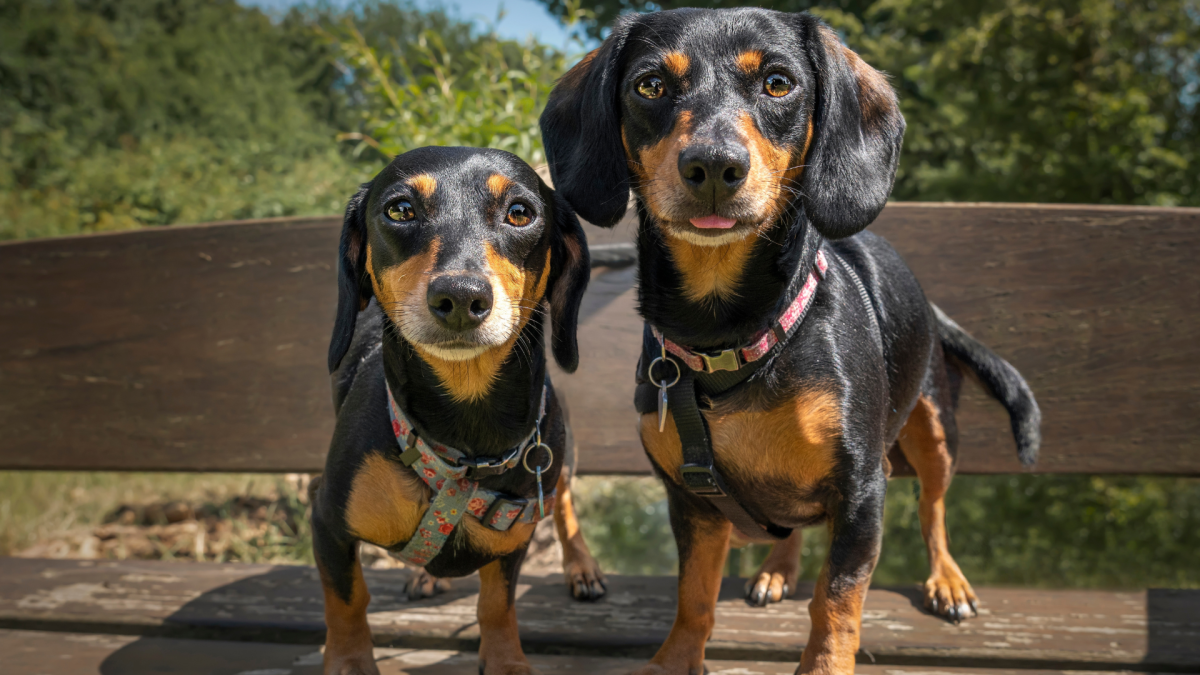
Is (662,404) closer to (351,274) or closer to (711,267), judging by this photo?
(711,267)

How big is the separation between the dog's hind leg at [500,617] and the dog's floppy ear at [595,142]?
86cm

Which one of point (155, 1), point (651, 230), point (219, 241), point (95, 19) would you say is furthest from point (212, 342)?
point (155, 1)

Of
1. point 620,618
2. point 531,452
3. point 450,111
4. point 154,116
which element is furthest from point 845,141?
point 154,116

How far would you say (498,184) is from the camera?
5.98 feet

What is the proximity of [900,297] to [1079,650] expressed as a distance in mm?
976

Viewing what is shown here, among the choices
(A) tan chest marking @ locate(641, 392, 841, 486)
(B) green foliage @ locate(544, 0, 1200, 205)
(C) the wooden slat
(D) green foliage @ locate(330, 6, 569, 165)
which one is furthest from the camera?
(B) green foliage @ locate(544, 0, 1200, 205)

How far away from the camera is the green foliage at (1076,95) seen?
5781 mm

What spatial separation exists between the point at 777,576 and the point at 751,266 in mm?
1106

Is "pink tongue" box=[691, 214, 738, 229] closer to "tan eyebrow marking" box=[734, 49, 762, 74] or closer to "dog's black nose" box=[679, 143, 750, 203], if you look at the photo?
"dog's black nose" box=[679, 143, 750, 203]

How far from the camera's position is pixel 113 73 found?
13.3 m

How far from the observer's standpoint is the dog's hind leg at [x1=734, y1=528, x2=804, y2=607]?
2412 millimetres

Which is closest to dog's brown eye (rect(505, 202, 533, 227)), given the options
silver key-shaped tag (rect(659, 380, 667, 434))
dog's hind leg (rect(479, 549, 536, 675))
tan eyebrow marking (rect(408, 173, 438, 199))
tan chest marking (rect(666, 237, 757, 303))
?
tan eyebrow marking (rect(408, 173, 438, 199))

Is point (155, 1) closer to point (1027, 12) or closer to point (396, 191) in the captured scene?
point (1027, 12)

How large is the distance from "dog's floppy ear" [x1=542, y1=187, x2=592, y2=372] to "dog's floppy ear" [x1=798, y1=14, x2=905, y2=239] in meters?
0.54
